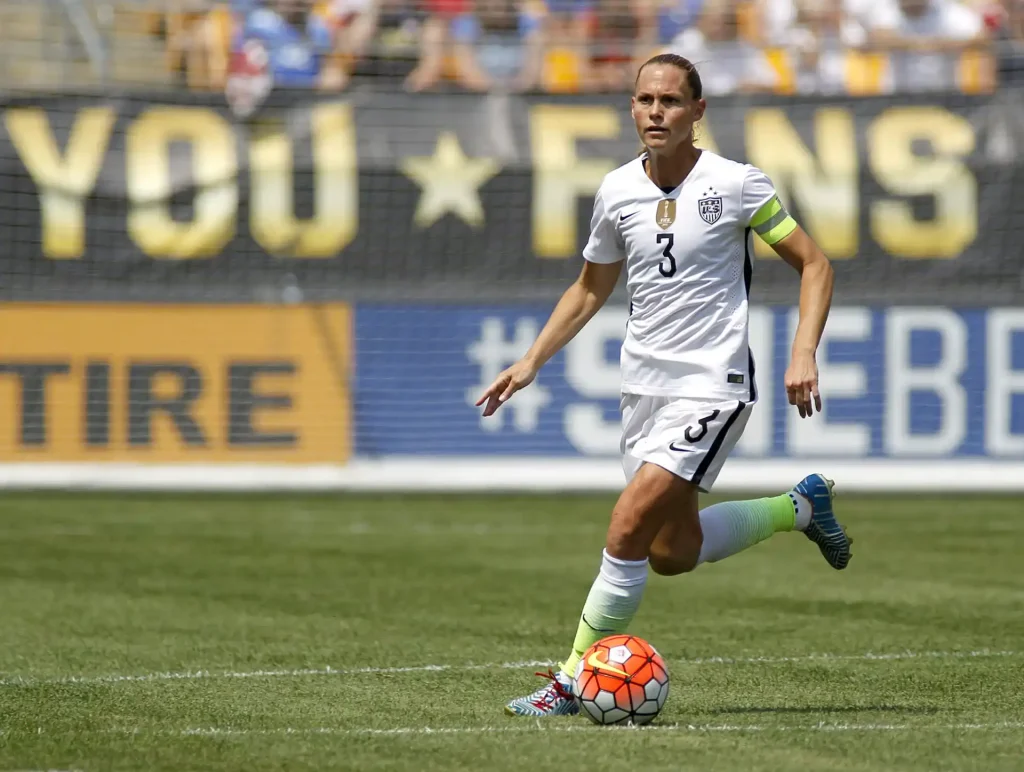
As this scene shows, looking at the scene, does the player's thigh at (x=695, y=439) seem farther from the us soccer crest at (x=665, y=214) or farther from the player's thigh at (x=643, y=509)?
the us soccer crest at (x=665, y=214)

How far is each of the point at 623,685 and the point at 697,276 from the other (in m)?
1.37

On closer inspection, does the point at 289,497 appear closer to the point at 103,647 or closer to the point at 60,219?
the point at 60,219

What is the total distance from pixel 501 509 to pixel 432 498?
1.21 metres

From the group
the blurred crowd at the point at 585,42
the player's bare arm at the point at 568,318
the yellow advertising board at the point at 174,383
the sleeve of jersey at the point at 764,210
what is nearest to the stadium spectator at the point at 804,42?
the blurred crowd at the point at 585,42

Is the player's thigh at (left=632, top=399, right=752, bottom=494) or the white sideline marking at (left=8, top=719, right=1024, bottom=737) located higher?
the player's thigh at (left=632, top=399, right=752, bottom=494)

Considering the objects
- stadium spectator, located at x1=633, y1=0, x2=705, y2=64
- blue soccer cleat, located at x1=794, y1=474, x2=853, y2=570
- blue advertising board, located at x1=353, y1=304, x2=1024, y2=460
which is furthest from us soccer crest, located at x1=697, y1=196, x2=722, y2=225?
stadium spectator, located at x1=633, y1=0, x2=705, y2=64

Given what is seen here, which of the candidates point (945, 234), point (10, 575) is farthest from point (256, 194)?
point (10, 575)

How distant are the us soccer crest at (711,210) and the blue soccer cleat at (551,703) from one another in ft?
5.18

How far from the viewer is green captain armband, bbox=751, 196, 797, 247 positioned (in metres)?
6.21

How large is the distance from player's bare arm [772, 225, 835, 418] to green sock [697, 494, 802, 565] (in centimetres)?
70

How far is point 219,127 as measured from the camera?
17.8 metres

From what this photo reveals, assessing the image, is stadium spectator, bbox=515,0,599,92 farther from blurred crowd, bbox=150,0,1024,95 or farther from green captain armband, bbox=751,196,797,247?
green captain armband, bbox=751,196,797,247

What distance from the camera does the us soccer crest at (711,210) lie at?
617 cm

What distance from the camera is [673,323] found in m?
6.20
